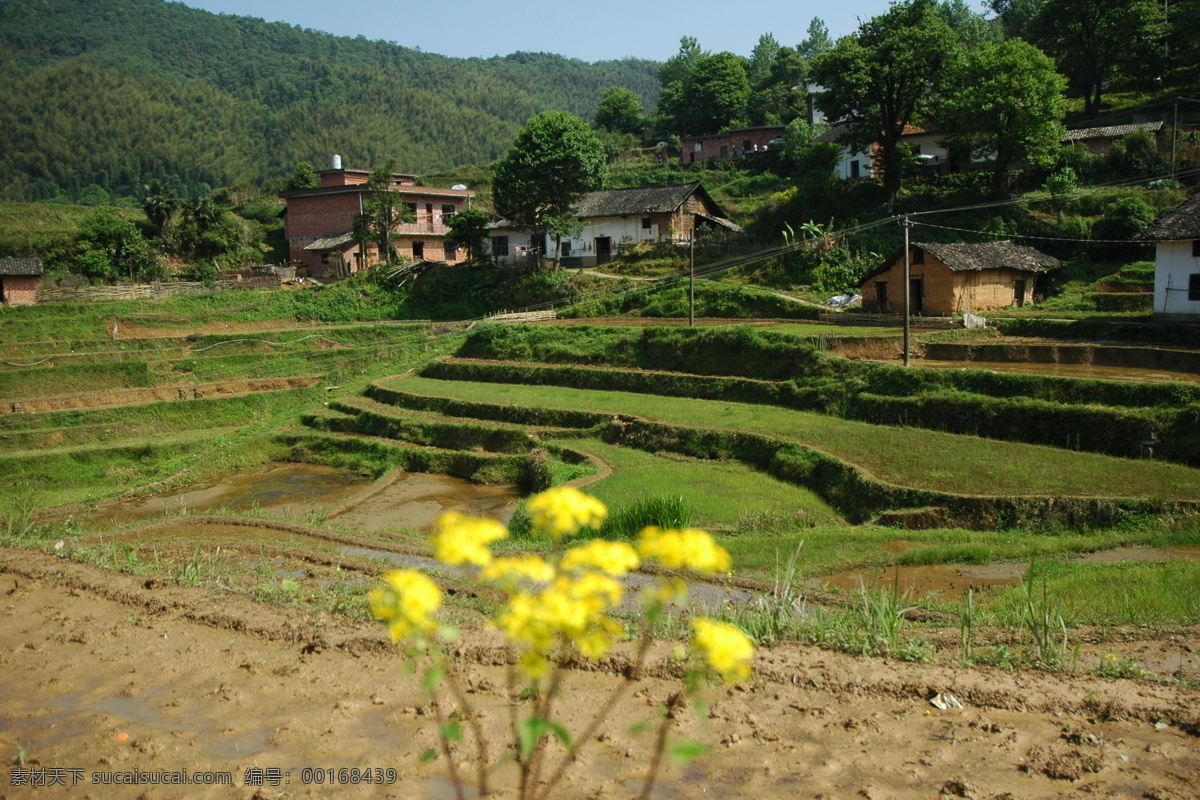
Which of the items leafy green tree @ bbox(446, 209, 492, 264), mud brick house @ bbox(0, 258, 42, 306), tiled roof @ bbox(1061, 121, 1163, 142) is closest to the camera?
mud brick house @ bbox(0, 258, 42, 306)

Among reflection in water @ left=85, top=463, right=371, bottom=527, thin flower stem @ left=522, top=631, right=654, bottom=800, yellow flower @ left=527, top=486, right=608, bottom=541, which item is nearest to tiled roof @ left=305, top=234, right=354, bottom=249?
reflection in water @ left=85, top=463, right=371, bottom=527

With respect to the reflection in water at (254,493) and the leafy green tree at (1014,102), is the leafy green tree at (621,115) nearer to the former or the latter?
the leafy green tree at (1014,102)

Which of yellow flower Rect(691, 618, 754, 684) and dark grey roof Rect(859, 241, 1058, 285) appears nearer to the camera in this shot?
yellow flower Rect(691, 618, 754, 684)

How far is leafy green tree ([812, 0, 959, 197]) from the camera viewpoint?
43.6 meters

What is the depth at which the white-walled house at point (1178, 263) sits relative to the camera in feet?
86.8

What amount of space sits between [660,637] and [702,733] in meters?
2.13

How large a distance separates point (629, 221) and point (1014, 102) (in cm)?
2069

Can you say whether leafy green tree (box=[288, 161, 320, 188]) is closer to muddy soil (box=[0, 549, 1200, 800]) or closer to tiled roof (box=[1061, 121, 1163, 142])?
tiled roof (box=[1061, 121, 1163, 142])

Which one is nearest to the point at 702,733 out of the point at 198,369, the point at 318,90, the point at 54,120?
the point at 198,369

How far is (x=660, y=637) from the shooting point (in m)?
10.1

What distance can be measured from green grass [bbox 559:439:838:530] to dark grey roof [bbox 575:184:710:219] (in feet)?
88.7

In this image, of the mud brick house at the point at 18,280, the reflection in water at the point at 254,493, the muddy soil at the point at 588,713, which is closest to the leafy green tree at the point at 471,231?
the mud brick house at the point at 18,280

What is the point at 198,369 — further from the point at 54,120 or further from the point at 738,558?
the point at 54,120

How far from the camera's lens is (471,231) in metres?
52.8
